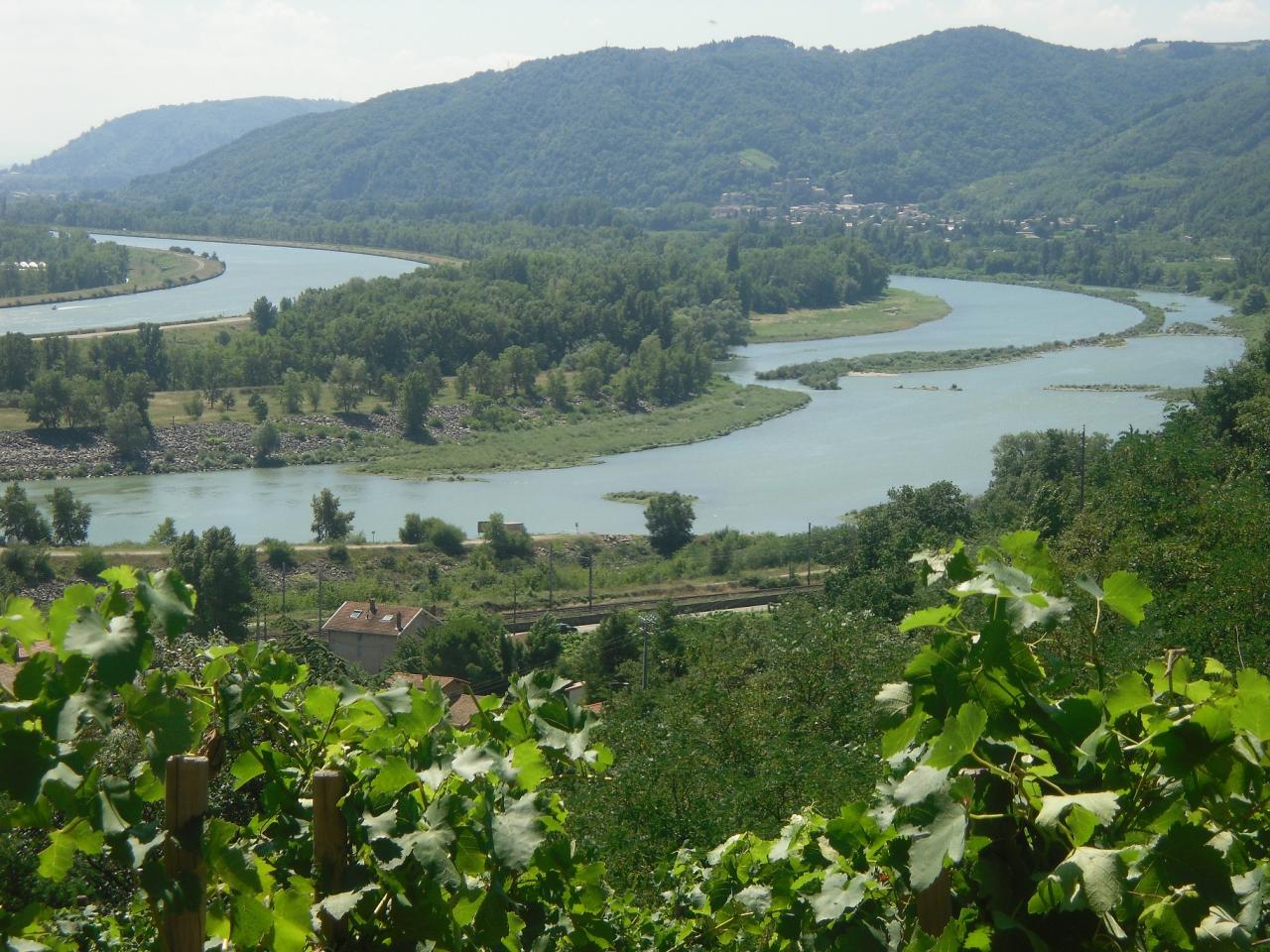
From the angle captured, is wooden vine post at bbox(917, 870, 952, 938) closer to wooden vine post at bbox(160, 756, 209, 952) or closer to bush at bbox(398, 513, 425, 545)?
wooden vine post at bbox(160, 756, 209, 952)

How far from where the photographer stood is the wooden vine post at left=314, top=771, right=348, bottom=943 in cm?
111

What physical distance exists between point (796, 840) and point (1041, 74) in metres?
112

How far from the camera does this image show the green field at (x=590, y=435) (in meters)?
23.2

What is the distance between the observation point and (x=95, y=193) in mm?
93312

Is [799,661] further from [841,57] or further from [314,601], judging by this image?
[841,57]

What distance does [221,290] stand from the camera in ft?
152

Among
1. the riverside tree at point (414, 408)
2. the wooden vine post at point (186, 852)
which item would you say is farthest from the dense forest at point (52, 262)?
the wooden vine post at point (186, 852)

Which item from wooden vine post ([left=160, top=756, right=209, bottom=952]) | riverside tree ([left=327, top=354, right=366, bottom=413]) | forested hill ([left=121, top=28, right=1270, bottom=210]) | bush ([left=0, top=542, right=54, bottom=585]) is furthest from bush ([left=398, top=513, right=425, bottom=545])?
forested hill ([left=121, top=28, right=1270, bottom=210])

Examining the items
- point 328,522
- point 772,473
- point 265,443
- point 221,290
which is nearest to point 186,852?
point 328,522

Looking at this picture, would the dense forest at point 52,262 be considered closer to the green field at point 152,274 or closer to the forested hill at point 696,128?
the green field at point 152,274

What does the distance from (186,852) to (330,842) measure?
14 cm

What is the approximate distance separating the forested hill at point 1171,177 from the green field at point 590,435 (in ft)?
119

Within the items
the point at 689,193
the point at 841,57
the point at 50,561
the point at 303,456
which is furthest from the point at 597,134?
the point at 50,561

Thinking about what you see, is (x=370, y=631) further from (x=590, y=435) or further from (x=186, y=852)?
(x=590, y=435)
